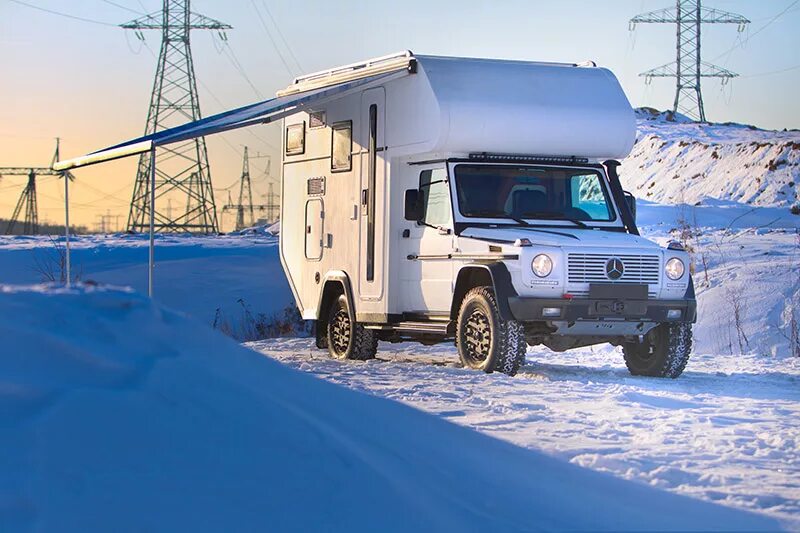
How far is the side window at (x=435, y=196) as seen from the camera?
1414cm

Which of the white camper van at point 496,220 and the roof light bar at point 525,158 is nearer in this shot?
the white camper van at point 496,220

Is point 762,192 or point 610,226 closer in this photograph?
point 610,226

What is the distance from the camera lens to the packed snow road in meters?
7.54

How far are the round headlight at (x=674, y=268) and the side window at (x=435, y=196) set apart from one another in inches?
88.9

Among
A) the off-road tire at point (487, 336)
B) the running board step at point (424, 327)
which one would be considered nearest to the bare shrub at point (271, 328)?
the running board step at point (424, 327)

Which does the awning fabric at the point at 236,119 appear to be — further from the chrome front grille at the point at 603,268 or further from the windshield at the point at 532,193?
the chrome front grille at the point at 603,268

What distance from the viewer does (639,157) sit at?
2470 inches

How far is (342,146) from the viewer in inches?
640

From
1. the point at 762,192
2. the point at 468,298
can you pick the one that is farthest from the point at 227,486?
the point at 762,192

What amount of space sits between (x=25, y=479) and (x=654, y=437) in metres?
5.32

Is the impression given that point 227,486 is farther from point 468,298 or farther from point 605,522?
point 468,298

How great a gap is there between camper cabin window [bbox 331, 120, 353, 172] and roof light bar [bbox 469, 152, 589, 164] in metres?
2.22

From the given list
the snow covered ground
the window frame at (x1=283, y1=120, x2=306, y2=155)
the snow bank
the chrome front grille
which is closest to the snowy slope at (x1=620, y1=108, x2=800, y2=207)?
the snow bank

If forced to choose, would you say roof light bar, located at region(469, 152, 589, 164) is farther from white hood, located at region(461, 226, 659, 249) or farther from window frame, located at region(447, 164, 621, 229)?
white hood, located at region(461, 226, 659, 249)
